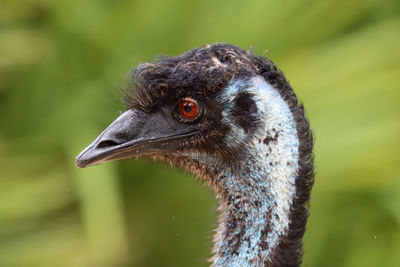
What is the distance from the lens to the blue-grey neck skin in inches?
123

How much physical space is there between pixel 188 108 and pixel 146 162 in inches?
69.6

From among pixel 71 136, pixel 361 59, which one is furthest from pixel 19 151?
pixel 361 59

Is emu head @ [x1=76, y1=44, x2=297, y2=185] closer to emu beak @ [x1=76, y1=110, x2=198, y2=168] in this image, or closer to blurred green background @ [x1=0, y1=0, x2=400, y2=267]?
emu beak @ [x1=76, y1=110, x2=198, y2=168]

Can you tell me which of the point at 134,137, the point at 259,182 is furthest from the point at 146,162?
the point at 259,182

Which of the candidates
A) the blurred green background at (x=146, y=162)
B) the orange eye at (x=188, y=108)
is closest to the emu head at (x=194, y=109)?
the orange eye at (x=188, y=108)

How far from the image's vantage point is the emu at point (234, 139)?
123 inches

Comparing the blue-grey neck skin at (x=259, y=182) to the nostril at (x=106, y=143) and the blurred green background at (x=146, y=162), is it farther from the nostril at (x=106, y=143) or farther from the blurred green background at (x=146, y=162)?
the blurred green background at (x=146, y=162)

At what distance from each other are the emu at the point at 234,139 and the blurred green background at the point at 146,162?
1766 millimetres

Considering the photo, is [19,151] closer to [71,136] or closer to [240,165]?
[71,136]

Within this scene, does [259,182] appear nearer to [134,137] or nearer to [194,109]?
[194,109]

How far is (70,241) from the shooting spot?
5.21m

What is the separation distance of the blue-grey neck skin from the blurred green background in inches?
69.8

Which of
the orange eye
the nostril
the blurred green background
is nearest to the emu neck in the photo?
the orange eye

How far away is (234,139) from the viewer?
3.27 meters
